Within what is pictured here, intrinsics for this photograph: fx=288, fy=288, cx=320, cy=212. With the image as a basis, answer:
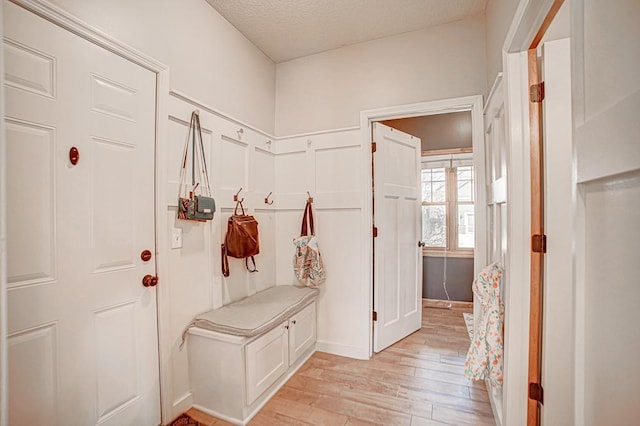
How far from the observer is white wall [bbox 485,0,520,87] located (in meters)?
1.59

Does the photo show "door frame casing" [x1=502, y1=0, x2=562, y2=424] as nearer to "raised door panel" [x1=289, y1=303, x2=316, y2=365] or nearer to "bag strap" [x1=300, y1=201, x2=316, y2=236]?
"raised door panel" [x1=289, y1=303, x2=316, y2=365]

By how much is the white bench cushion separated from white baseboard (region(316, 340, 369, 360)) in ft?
1.61

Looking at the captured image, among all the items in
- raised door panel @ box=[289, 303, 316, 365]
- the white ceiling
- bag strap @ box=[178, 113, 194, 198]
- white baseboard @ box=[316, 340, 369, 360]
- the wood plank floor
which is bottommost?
the wood plank floor

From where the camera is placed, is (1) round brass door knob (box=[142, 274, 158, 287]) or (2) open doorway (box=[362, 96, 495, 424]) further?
(2) open doorway (box=[362, 96, 495, 424])

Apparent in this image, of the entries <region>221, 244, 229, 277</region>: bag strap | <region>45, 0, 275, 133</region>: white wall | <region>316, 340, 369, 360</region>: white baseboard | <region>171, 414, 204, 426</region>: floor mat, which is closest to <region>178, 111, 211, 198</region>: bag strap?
<region>45, 0, 275, 133</region>: white wall

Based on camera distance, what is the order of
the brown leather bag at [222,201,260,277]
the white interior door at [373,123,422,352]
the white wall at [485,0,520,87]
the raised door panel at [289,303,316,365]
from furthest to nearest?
the white interior door at [373,123,422,352] < the raised door panel at [289,303,316,365] < the brown leather bag at [222,201,260,277] < the white wall at [485,0,520,87]

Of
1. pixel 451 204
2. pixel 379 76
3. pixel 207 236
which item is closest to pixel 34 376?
pixel 207 236

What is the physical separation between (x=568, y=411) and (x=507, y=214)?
0.93 m

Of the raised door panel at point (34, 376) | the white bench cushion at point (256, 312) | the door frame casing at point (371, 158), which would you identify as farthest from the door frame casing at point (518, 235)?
the raised door panel at point (34, 376)

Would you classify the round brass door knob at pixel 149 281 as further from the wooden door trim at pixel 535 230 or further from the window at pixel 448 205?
the window at pixel 448 205

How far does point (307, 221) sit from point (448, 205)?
2385 millimetres

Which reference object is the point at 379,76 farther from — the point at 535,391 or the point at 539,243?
the point at 535,391

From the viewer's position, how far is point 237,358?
1.75m

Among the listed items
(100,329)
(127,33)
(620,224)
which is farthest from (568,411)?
(127,33)
